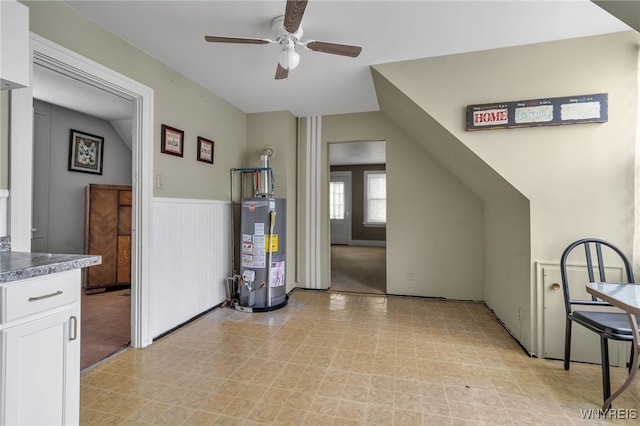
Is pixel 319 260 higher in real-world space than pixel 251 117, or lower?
lower

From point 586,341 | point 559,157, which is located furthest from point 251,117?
point 586,341

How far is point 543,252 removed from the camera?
228 centimetres

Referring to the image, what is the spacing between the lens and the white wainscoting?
255 centimetres

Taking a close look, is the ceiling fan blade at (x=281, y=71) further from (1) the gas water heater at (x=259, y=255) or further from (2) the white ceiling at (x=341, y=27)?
(1) the gas water heater at (x=259, y=255)

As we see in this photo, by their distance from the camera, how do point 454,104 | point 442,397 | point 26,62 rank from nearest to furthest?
1. point 26,62
2. point 442,397
3. point 454,104

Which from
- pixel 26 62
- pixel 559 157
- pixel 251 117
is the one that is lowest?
pixel 559 157

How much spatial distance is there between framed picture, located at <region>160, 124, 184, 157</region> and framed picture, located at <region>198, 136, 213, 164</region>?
275 millimetres

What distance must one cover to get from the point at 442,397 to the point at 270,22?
2.73 meters

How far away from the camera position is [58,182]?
155 inches

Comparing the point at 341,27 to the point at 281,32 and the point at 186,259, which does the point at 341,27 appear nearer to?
the point at 281,32

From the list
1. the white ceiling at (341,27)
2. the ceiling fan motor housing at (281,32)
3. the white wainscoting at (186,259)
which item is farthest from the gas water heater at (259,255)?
the ceiling fan motor housing at (281,32)

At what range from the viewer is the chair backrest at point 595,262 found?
6.64ft

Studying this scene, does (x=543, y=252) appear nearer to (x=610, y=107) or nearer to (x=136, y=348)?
(x=610, y=107)

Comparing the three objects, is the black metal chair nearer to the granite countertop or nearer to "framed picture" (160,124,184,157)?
the granite countertop
